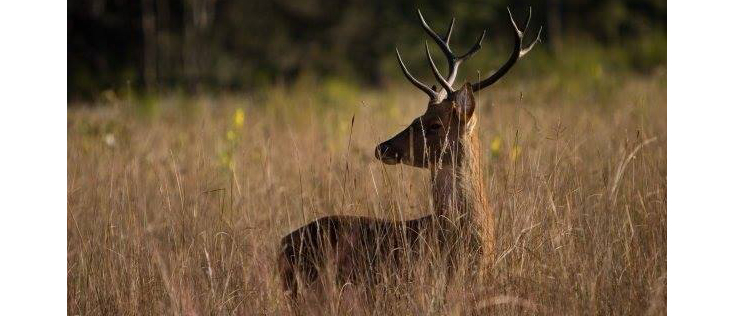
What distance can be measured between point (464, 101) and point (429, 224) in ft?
1.67

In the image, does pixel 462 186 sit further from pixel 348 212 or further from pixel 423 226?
pixel 348 212

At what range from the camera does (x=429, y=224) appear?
3824mm

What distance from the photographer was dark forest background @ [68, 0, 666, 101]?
499 inches

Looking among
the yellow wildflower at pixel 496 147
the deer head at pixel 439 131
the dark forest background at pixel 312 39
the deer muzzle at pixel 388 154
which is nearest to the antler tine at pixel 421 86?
the deer head at pixel 439 131

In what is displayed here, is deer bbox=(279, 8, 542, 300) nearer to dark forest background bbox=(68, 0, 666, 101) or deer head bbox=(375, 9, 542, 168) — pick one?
deer head bbox=(375, 9, 542, 168)

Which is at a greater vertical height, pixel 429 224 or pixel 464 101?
pixel 464 101

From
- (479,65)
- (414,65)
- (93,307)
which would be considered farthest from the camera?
(414,65)
